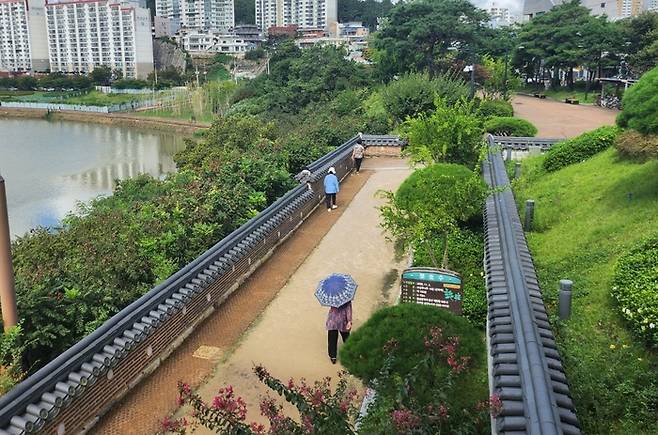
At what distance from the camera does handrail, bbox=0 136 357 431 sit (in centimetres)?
481

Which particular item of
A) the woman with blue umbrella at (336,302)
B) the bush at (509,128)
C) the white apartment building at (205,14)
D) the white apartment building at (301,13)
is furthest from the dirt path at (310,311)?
the white apartment building at (205,14)

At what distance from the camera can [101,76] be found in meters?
78.6

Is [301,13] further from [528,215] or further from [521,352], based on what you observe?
[521,352]

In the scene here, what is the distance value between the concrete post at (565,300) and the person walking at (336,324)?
2241 mm

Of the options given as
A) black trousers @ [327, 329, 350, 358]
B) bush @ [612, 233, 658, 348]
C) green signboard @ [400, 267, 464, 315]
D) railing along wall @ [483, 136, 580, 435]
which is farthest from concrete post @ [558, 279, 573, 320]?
black trousers @ [327, 329, 350, 358]

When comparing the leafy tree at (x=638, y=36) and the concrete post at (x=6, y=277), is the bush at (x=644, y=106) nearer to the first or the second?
the concrete post at (x=6, y=277)

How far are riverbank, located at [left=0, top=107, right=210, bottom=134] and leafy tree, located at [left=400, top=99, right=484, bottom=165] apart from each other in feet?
132

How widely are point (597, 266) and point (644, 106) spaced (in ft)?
7.13

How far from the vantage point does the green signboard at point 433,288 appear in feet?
20.9

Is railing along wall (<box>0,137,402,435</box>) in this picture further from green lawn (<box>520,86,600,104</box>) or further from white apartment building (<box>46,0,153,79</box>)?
white apartment building (<box>46,0,153,79</box>)

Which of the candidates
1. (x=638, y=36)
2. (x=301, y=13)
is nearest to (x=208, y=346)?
(x=638, y=36)

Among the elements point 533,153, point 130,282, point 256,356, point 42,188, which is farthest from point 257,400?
point 42,188

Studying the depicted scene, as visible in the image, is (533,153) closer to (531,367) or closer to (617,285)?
(617,285)

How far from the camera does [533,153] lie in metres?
17.7
